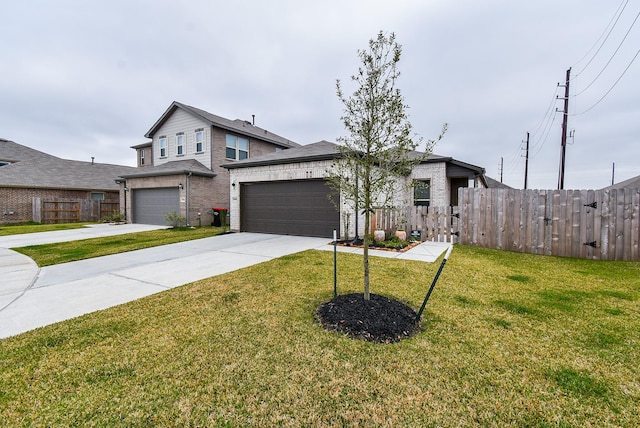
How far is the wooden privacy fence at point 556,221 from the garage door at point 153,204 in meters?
15.2

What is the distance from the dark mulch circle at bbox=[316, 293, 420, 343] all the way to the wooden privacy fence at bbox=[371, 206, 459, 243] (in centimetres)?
593

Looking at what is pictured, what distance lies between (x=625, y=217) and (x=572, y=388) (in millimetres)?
7677

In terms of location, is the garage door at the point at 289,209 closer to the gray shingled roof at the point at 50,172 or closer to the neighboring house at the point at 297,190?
the neighboring house at the point at 297,190

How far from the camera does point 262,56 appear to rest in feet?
40.6

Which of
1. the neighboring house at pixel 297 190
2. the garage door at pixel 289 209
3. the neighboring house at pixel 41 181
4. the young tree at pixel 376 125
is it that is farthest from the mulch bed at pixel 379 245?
the neighboring house at pixel 41 181

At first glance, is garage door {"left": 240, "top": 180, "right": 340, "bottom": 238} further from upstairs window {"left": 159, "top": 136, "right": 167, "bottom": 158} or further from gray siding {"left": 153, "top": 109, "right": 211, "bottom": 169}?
upstairs window {"left": 159, "top": 136, "right": 167, "bottom": 158}

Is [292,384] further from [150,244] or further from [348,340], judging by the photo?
[150,244]

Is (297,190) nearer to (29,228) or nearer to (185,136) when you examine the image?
(185,136)

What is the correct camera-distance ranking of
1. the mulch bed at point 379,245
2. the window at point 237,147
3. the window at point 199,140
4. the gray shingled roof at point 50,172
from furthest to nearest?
the gray shingled roof at point 50,172 < the window at point 237,147 < the window at point 199,140 < the mulch bed at point 379,245

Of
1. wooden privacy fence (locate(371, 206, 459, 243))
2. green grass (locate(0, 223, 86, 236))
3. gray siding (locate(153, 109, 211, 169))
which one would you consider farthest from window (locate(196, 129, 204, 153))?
wooden privacy fence (locate(371, 206, 459, 243))

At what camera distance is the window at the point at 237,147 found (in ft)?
60.2

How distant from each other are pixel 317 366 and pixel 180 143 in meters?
20.0

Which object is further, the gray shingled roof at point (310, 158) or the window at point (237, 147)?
the window at point (237, 147)

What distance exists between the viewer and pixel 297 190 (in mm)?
11359
